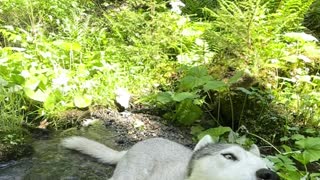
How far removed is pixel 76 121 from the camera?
5.10m

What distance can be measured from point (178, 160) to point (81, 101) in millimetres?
1847

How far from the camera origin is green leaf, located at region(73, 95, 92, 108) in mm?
5227

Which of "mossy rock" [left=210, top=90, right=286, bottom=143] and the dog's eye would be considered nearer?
the dog's eye

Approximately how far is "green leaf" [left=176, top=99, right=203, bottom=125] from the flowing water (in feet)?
3.16

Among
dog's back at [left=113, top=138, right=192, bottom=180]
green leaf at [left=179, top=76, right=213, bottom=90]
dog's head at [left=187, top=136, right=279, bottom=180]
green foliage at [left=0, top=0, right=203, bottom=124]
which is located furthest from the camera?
green foliage at [left=0, top=0, right=203, bottom=124]

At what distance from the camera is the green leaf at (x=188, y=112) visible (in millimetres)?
5316

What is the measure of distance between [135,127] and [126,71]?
1.41 metres

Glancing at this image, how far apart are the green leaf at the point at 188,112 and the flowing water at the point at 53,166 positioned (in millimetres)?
964

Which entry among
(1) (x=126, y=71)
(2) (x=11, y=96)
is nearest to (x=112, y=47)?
(1) (x=126, y=71)

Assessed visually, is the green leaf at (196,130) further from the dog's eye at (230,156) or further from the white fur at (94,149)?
the dog's eye at (230,156)

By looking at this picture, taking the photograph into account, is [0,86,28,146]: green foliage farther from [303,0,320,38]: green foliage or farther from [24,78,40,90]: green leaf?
[303,0,320,38]: green foliage

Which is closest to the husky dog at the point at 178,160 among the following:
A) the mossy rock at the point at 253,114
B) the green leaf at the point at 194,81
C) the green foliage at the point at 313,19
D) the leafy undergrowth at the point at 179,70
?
the leafy undergrowth at the point at 179,70

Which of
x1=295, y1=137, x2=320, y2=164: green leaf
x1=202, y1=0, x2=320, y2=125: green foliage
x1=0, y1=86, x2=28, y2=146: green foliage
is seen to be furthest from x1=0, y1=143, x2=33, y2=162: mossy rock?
x1=202, y1=0, x2=320, y2=125: green foliage

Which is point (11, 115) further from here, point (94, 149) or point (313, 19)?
point (313, 19)
